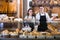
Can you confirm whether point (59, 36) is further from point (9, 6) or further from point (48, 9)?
point (9, 6)

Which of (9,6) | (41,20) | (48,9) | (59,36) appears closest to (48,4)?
(48,9)

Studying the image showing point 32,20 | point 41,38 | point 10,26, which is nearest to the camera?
point 41,38

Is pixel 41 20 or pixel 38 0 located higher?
pixel 38 0

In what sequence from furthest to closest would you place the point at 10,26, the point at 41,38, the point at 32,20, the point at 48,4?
the point at 48,4, the point at 10,26, the point at 32,20, the point at 41,38

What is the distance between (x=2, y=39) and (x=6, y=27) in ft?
1.85

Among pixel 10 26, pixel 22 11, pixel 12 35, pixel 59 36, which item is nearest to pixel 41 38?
pixel 59 36

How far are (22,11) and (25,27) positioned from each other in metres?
1.97

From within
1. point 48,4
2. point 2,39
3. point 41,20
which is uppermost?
point 48,4

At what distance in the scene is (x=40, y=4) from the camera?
14.9 feet

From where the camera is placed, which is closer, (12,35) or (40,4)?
(12,35)

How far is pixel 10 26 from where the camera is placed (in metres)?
2.78

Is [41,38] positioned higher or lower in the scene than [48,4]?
lower

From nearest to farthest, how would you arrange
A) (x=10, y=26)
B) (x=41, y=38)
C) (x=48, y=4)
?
(x=41, y=38), (x=10, y=26), (x=48, y=4)

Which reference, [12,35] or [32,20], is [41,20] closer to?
[32,20]
